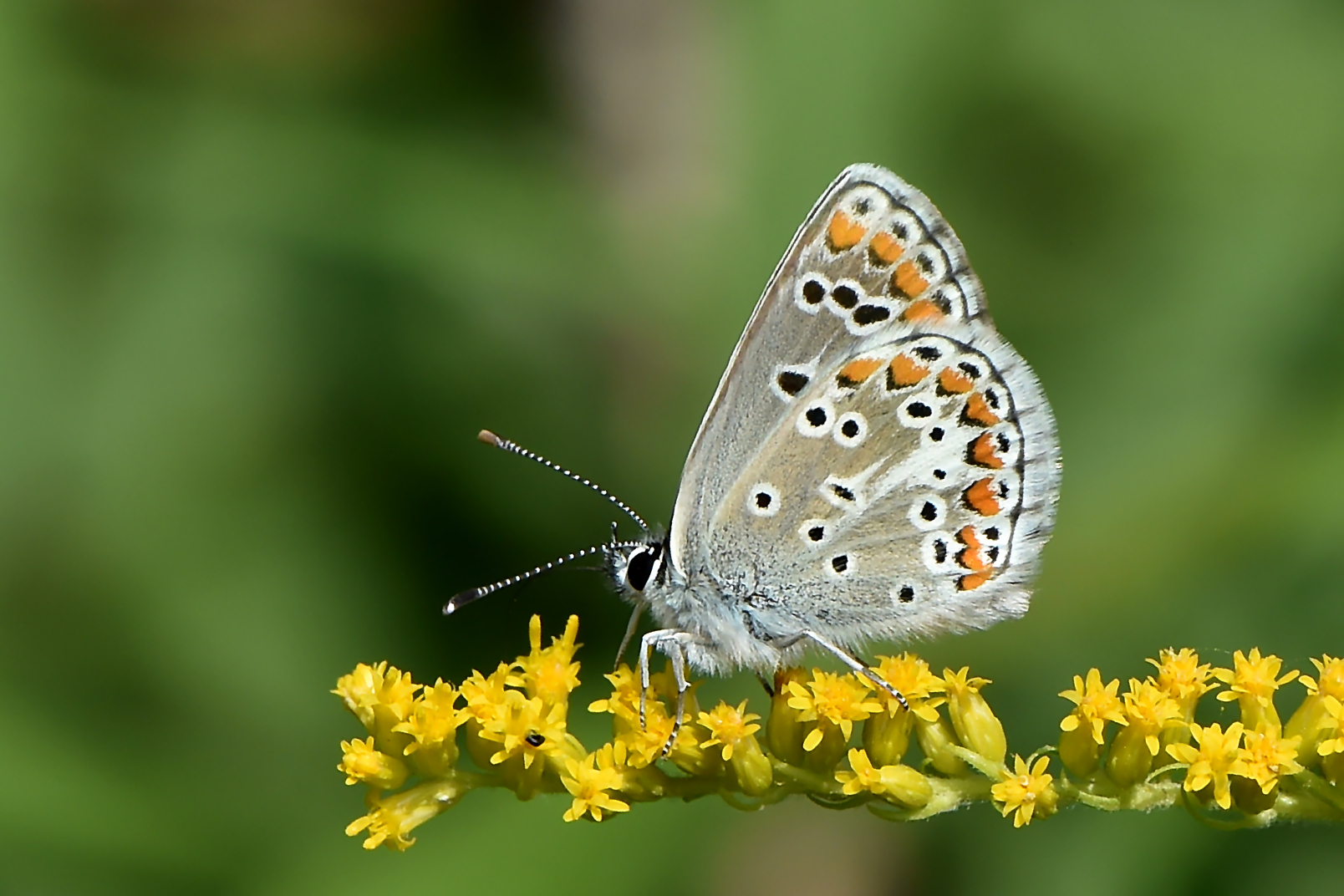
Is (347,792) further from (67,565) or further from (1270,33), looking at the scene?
(1270,33)

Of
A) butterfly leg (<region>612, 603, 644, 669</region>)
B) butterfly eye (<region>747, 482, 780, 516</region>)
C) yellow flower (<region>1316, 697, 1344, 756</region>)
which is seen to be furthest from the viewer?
butterfly leg (<region>612, 603, 644, 669</region>)

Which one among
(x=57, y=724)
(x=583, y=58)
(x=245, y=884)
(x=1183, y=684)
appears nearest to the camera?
(x=1183, y=684)

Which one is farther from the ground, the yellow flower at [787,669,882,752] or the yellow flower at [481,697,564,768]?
the yellow flower at [481,697,564,768]

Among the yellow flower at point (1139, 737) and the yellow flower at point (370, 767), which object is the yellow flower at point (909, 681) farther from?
the yellow flower at point (370, 767)

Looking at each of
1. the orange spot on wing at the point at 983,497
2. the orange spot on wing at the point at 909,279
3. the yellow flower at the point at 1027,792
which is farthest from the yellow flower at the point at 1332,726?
the orange spot on wing at the point at 909,279

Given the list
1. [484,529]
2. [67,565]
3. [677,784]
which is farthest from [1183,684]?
[67,565]

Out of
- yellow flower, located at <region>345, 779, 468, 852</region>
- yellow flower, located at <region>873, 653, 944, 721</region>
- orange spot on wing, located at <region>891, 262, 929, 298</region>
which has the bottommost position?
yellow flower, located at <region>873, 653, 944, 721</region>

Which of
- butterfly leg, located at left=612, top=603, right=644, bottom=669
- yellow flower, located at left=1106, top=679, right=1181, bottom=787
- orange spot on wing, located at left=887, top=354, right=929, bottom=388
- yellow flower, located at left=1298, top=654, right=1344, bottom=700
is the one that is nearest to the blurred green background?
butterfly leg, located at left=612, top=603, right=644, bottom=669

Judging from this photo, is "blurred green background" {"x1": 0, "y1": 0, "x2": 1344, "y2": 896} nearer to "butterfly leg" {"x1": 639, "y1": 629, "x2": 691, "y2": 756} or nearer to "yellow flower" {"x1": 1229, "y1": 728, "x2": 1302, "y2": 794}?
"butterfly leg" {"x1": 639, "y1": 629, "x2": 691, "y2": 756}

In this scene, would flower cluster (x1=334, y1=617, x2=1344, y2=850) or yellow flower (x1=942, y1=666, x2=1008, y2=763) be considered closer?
flower cluster (x1=334, y1=617, x2=1344, y2=850)
